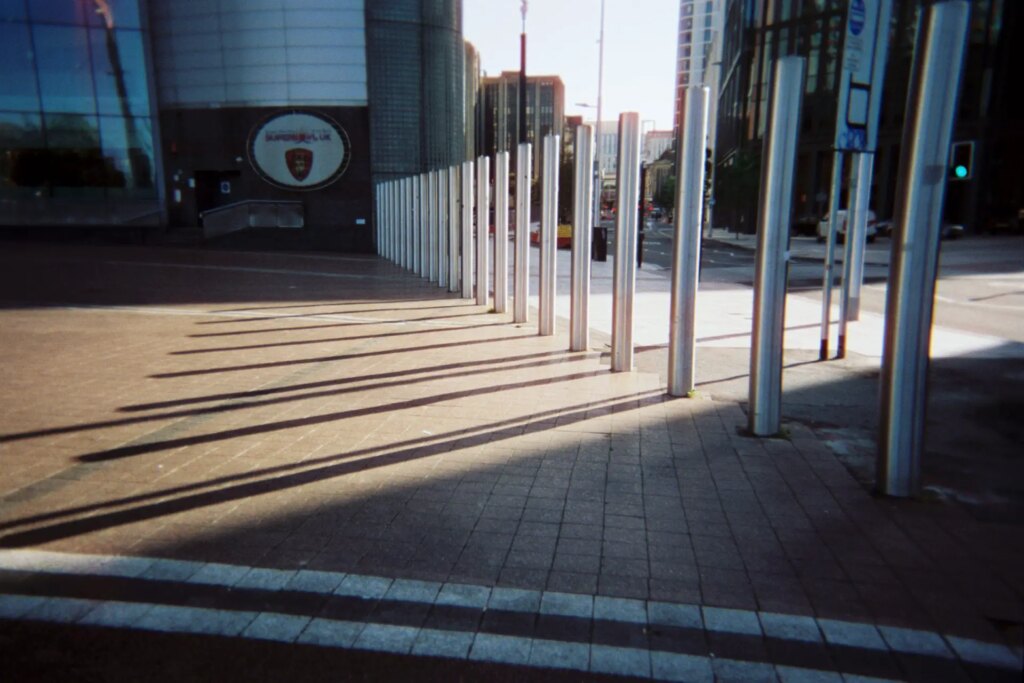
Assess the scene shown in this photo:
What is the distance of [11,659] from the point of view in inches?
113

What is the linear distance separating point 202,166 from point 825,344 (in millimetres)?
28799

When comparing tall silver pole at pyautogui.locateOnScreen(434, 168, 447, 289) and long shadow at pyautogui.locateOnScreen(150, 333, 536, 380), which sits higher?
tall silver pole at pyautogui.locateOnScreen(434, 168, 447, 289)

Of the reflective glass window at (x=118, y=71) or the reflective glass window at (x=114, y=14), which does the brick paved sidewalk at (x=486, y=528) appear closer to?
the reflective glass window at (x=118, y=71)

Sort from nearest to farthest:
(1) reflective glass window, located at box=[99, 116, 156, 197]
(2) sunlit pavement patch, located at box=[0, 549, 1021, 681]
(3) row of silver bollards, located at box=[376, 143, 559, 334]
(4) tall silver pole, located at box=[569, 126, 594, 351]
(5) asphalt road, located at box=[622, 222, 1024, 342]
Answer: (2) sunlit pavement patch, located at box=[0, 549, 1021, 681]
(4) tall silver pole, located at box=[569, 126, 594, 351]
(3) row of silver bollards, located at box=[376, 143, 559, 334]
(5) asphalt road, located at box=[622, 222, 1024, 342]
(1) reflective glass window, located at box=[99, 116, 156, 197]

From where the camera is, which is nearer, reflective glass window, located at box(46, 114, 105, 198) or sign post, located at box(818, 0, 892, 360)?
sign post, located at box(818, 0, 892, 360)

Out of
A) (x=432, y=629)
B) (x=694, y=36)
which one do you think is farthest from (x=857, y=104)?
(x=694, y=36)

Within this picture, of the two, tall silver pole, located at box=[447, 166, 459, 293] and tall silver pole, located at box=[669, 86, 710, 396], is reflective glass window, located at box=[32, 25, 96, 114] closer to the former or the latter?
tall silver pole, located at box=[447, 166, 459, 293]

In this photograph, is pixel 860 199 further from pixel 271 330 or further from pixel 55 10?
pixel 55 10

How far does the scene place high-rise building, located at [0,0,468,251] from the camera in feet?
95.8

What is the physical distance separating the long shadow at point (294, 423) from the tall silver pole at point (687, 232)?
1188mm

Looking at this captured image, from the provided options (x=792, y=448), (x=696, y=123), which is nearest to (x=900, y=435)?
(x=792, y=448)

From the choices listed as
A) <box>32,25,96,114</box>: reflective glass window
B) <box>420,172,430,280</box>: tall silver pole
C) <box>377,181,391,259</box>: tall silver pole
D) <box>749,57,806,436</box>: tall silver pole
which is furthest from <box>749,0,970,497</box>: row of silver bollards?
<box>32,25,96,114</box>: reflective glass window

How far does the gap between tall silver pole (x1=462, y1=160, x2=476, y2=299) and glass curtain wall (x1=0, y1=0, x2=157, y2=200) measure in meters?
23.3

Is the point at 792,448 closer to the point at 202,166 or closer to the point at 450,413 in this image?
the point at 450,413
